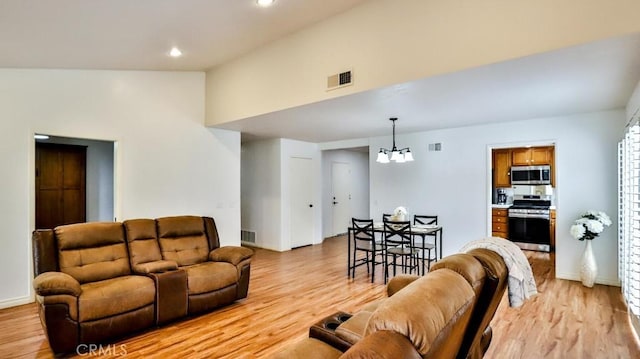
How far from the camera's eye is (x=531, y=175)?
7.45 meters

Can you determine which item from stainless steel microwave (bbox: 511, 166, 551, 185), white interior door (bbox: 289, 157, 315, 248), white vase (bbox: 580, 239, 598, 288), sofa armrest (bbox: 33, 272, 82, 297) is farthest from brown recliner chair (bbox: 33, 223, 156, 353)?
stainless steel microwave (bbox: 511, 166, 551, 185)

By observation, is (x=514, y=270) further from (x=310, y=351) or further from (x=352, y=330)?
(x=310, y=351)

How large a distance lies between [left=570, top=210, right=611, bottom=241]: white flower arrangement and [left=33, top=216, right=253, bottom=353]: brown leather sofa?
4295mm

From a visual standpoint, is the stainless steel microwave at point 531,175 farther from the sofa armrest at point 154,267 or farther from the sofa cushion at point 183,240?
the sofa armrest at point 154,267

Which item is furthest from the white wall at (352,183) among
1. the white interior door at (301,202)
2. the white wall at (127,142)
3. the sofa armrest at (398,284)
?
the sofa armrest at (398,284)

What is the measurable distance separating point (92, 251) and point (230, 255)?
138cm

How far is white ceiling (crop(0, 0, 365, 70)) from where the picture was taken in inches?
109

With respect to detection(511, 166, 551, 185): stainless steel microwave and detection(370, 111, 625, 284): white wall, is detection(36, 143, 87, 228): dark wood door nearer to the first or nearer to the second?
detection(370, 111, 625, 284): white wall

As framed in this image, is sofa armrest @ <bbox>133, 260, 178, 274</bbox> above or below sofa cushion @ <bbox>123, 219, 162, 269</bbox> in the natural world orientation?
below

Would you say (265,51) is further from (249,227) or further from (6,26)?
(249,227)

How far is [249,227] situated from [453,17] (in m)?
6.09

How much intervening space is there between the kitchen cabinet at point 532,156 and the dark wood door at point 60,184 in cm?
898

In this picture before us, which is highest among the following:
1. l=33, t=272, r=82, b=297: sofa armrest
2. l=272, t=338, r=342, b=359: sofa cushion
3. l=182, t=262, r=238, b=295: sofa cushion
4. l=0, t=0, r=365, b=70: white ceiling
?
l=0, t=0, r=365, b=70: white ceiling

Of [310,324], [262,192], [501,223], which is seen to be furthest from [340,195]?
[310,324]
